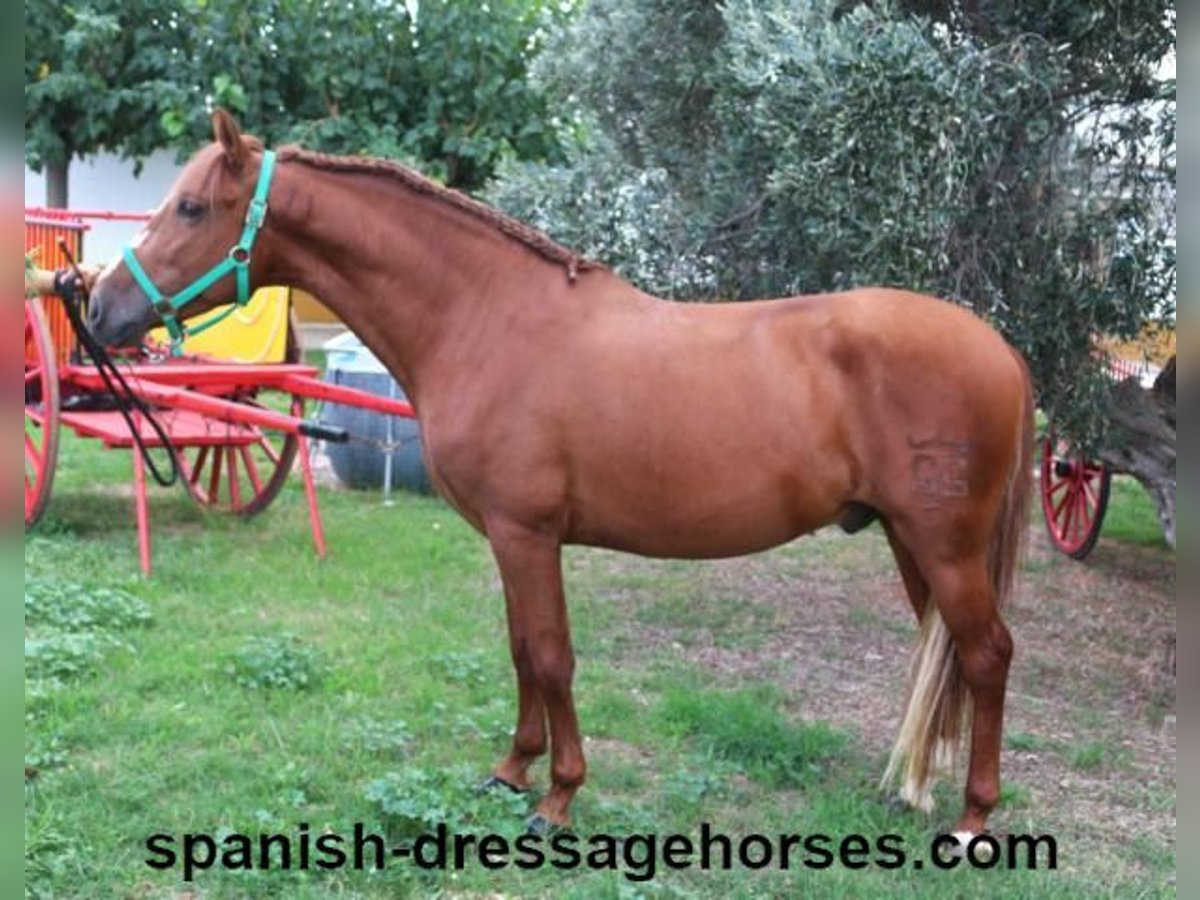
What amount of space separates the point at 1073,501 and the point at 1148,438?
224 centimetres

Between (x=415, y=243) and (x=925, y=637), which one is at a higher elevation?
(x=415, y=243)

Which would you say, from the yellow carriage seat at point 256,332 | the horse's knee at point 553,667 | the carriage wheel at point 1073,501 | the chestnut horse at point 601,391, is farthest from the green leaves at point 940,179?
the yellow carriage seat at point 256,332

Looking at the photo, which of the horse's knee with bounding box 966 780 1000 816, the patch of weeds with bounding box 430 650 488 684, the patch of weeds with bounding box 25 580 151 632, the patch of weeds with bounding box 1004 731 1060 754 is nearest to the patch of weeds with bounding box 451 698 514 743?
the patch of weeds with bounding box 430 650 488 684

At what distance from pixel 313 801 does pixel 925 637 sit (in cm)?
187

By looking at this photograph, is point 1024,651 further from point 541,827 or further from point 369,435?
A: point 369,435

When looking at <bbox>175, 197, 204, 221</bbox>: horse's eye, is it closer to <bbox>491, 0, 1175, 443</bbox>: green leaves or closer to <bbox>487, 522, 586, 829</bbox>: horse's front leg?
<bbox>487, 522, 586, 829</bbox>: horse's front leg

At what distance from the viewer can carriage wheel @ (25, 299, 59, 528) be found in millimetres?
5758

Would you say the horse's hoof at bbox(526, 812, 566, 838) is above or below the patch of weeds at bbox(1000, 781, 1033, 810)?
below

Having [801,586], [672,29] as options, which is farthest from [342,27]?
[801,586]

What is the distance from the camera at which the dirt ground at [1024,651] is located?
408 cm

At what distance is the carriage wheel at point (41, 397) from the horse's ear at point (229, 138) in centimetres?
262

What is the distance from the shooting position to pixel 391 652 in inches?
200

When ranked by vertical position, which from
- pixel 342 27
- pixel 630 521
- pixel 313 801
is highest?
pixel 342 27

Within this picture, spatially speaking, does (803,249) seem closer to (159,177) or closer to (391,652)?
(391,652)
